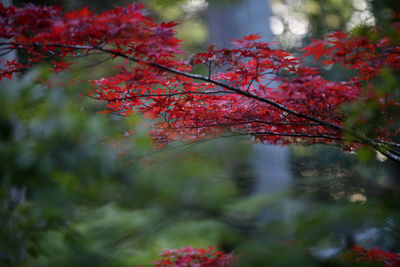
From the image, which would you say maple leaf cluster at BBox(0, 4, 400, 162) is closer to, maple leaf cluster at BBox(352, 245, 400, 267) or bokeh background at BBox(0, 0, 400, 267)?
bokeh background at BBox(0, 0, 400, 267)

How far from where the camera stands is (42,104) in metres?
1.59

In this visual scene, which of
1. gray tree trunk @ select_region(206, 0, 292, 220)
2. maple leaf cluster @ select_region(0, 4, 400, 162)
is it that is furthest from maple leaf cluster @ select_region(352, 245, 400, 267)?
maple leaf cluster @ select_region(0, 4, 400, 162)

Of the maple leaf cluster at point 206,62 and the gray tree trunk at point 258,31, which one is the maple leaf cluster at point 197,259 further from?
the maple leaf cluster at point 206,62

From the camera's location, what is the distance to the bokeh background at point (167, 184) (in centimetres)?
137

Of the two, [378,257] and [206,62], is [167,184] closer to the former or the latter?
[206,62]

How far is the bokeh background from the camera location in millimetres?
1372

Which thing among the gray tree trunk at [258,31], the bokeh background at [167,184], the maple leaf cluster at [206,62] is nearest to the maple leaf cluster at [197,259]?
the bokeh background at [167,184]

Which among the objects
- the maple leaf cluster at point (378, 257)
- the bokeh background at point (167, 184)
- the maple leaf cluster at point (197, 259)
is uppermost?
the bokeh background at point (167, 184)

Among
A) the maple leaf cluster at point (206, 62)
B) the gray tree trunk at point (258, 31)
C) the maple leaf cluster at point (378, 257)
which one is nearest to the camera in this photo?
the maple leaf cluster at point (206, 62)

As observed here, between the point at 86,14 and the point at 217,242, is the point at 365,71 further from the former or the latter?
the point at 217,242

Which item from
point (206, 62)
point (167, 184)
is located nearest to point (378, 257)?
point (167, 184)

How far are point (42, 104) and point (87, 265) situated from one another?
3.65 ft

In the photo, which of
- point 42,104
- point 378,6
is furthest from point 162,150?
point 378,6

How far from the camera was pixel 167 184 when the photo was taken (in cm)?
166
